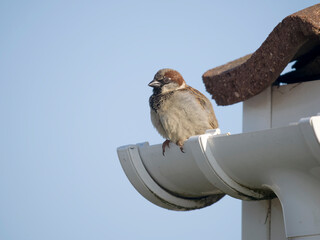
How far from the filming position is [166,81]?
4539 mm

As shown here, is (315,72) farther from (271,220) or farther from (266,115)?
(271,220)

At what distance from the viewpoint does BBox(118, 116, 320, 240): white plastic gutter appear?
124 inches

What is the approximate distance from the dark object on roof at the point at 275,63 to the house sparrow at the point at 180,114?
6.4 inches

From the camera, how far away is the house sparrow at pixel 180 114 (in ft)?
13.5

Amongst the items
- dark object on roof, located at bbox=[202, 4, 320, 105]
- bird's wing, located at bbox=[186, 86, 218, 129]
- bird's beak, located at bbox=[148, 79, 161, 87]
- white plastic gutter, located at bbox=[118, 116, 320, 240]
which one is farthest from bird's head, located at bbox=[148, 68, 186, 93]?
white plastic gutter, located at bbox=[118, 116, 320, 240]

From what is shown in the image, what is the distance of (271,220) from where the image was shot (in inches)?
151

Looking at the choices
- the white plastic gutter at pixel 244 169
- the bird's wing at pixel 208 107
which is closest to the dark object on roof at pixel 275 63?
the bird's wing at pixel 208 107

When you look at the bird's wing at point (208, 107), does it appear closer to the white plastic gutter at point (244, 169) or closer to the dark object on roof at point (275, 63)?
the dark object on roof at point (275, 63)

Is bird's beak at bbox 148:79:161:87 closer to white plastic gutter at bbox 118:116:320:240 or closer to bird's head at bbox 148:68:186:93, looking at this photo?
bird's head at bbox 148:68:186:93

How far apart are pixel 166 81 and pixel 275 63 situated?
3.53ft

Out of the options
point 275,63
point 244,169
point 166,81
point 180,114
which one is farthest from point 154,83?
point 244,169

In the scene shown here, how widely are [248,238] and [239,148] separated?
73 cm

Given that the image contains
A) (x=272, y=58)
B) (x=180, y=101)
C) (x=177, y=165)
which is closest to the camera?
(x=272, y=58)

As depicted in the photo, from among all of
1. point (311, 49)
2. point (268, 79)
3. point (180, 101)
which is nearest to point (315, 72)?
point (311, 49)
